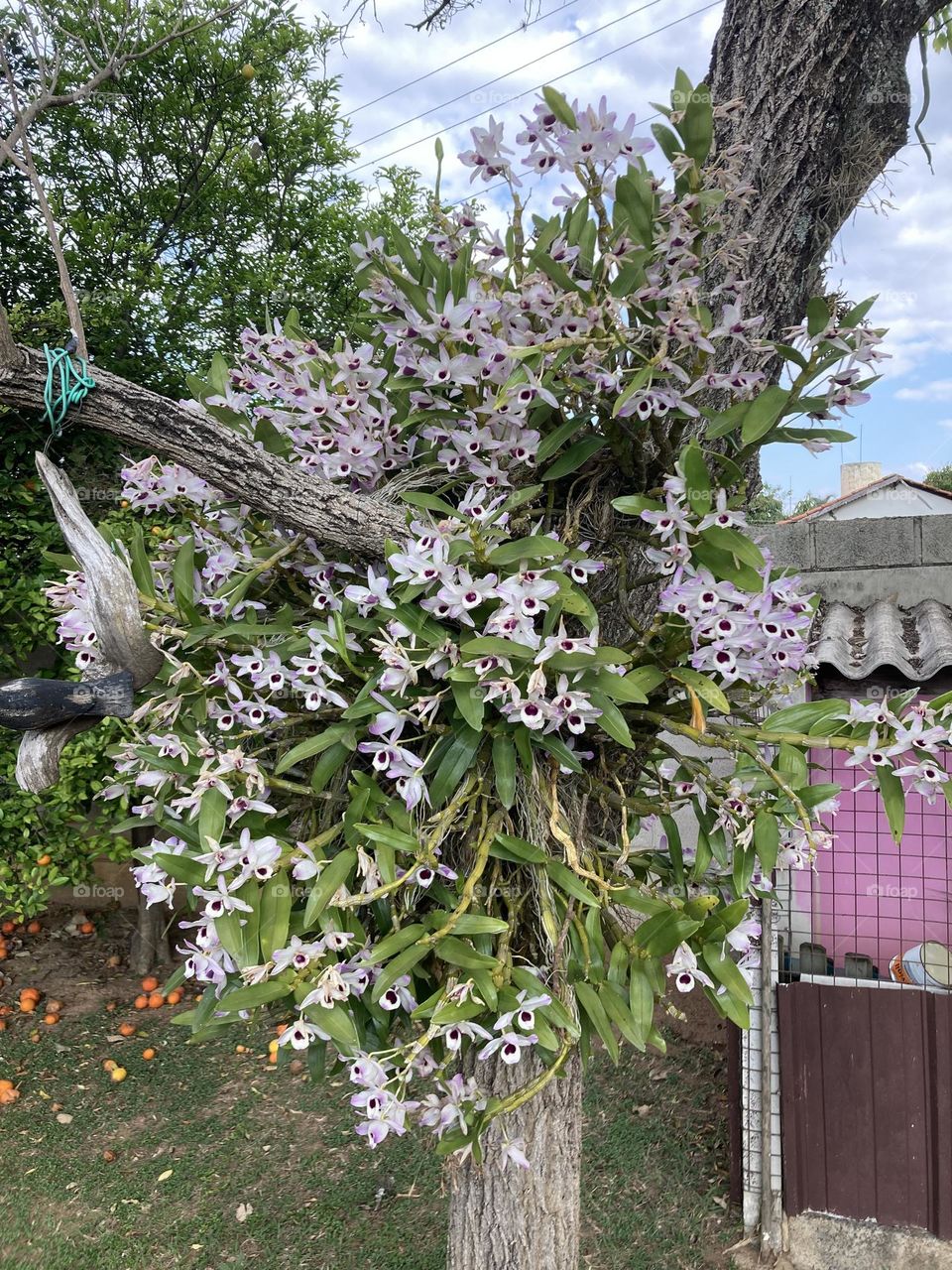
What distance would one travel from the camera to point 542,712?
106 centimetres

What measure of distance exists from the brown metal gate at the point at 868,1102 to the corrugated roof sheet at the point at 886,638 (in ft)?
3.87

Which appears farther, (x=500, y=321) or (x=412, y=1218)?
(x=412, y=1218)

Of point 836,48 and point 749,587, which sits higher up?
point 836,48

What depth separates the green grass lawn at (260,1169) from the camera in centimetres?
295

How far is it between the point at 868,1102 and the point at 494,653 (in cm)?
293

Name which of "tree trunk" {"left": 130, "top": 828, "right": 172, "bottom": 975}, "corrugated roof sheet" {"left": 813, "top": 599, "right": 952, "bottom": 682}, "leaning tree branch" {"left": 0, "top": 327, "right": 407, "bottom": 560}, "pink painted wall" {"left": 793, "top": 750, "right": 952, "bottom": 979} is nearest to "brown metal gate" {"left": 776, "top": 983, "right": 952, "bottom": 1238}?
"pink painted wall" {"left": 793, "top": 750, "right": 952, "bottom": 979}

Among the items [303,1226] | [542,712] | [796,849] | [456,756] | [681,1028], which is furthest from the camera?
[681,1028]

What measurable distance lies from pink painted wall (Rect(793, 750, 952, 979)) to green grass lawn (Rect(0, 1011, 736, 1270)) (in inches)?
39.1

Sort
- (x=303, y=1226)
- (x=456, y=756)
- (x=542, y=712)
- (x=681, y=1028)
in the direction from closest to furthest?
(x=542, y=712) → (x=456, y=756) → (x=303, y=1226) → (x=681, y=1028)

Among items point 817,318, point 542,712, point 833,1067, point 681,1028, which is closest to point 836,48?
point 817,318

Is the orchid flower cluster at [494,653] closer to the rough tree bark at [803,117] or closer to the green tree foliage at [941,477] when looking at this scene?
the rough tree bark at [803,117]

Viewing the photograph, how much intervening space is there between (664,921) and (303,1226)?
8.85 feet

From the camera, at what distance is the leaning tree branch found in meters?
1.10

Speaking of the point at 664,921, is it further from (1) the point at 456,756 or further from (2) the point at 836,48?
(2) the point at 836,48
